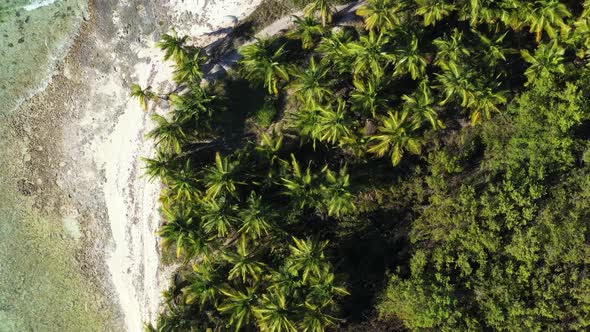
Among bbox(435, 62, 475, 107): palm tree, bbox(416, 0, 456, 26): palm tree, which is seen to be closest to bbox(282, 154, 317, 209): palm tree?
bbox(435, 62, 475, 107): palm tree

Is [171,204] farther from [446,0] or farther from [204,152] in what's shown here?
[446,0]

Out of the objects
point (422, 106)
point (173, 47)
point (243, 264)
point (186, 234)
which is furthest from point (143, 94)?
point (422, 106)

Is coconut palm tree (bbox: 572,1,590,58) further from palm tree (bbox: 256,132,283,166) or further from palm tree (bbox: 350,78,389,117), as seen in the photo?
palm tree (bbox: 256,132,283,166)

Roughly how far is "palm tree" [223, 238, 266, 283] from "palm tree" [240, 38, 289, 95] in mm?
4860

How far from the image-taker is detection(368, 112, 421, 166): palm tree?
12414 mm

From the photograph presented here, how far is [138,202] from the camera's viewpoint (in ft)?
49.4

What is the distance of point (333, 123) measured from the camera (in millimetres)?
12445

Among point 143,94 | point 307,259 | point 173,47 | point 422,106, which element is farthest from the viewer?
point 143,94

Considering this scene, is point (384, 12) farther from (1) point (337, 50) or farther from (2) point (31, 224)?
(2) point (31, 224)

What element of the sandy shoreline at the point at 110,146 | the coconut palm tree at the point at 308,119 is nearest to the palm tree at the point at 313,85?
the coconut palm tree at the point at 308,119

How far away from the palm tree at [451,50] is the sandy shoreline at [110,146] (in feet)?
21.1

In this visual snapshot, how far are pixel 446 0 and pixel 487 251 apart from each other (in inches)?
279

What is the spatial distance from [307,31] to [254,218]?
19.0 ft

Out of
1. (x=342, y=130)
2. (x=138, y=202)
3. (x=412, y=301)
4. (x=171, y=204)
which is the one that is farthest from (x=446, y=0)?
(x=138, y=202)
